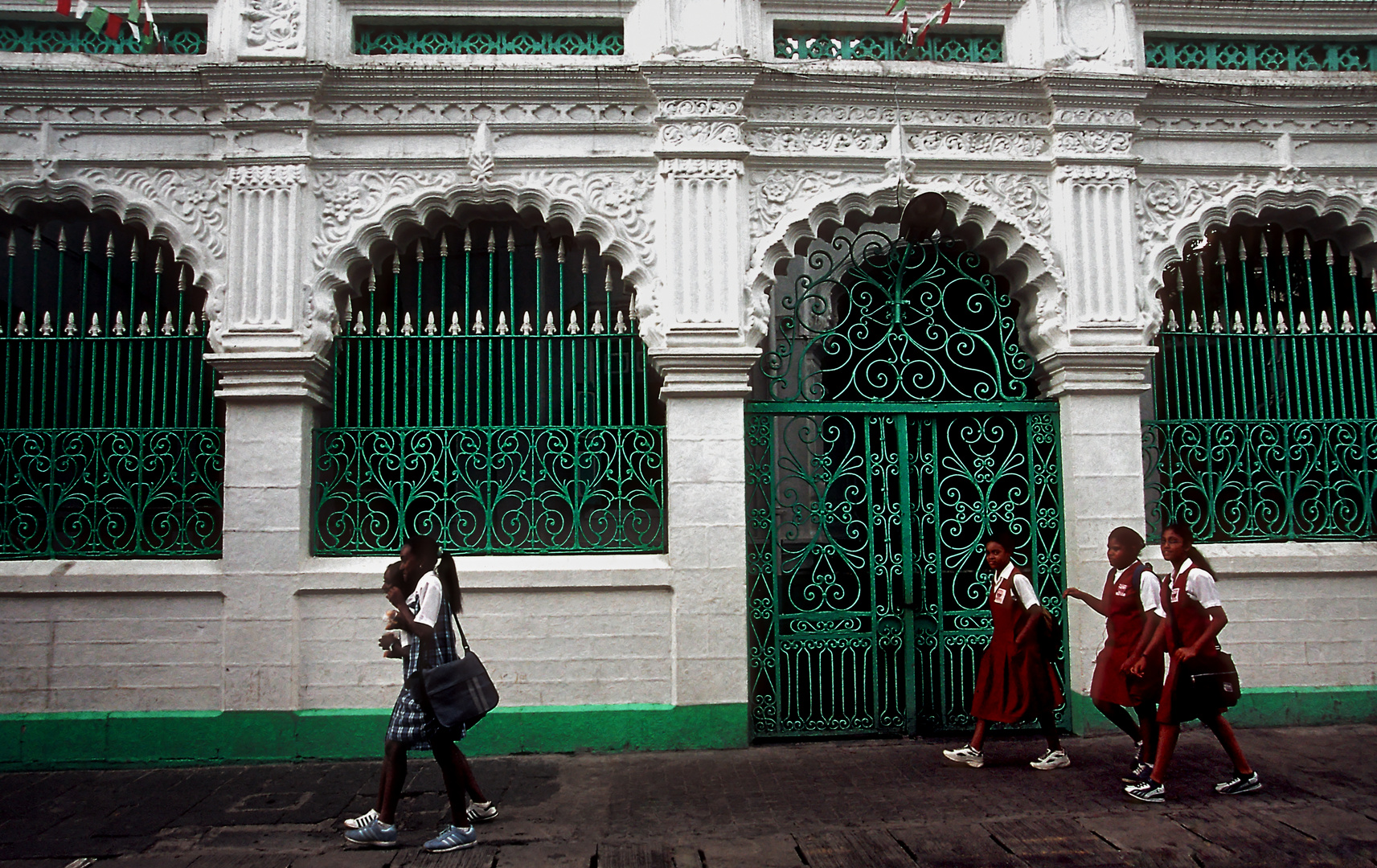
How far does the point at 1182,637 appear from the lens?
4.79 metres

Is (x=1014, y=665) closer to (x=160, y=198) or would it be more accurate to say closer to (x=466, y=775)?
(x=466, y=775)

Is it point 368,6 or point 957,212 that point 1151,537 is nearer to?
point 957,212

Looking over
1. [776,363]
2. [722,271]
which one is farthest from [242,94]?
[776,363]

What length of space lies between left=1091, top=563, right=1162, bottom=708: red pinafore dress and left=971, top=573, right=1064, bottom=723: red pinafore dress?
1.05ft

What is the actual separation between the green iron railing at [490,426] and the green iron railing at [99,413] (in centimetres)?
91

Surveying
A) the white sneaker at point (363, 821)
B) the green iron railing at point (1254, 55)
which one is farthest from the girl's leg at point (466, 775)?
the green iron railing at point (1254, 55)

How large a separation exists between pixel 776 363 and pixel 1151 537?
9.96 feet

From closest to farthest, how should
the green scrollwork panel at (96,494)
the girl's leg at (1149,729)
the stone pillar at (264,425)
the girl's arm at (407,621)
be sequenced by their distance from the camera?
1. the girl's arm at (407,621)
2. the girl's leg at (1149,729)
3. the stone pillar at (264,425)
4. the green scrollwork panel at (96,494)

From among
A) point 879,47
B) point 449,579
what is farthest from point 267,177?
point 879,47

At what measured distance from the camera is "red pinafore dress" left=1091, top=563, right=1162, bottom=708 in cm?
482

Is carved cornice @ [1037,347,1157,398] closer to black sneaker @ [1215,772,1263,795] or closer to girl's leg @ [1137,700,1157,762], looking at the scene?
girl's leg @ [1137,700,1157,762]

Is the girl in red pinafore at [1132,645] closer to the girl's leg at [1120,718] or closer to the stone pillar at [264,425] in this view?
the girl's leg at [1120,718]

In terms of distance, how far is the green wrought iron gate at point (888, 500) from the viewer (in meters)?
6.26

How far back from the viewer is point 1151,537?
22.1ft
